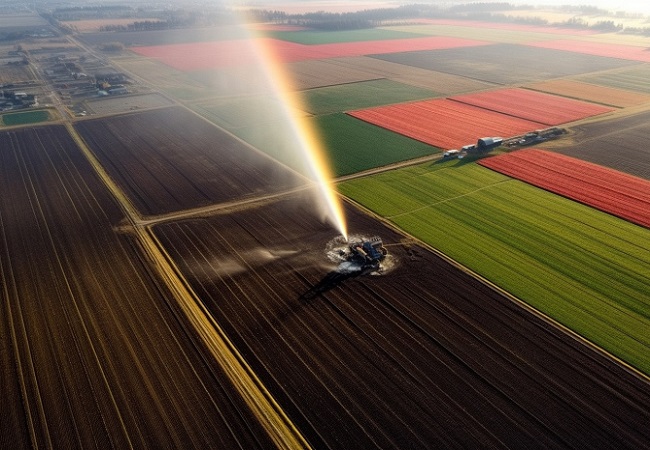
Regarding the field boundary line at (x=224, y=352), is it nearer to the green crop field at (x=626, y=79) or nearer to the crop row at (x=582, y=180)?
the crop row at (x=582, y=180)

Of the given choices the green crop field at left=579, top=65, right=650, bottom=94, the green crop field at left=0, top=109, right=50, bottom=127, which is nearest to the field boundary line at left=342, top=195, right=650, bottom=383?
the green crop field at left=0, top=109, right=50, bottom=127

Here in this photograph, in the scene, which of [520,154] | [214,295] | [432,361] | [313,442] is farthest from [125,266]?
[520,154]

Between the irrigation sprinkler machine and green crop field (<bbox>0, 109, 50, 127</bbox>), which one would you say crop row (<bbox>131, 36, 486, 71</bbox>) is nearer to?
green crop field (<bbox>0, 109, 50, 127</bbox>)

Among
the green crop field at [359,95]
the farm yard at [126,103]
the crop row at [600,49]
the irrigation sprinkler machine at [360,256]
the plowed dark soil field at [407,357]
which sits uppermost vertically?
the crop row at [600,49]

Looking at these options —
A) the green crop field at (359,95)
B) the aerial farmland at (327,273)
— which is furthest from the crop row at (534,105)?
the green crop field at (359,95)

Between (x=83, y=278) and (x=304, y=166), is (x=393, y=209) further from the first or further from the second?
(x=83, y=278)

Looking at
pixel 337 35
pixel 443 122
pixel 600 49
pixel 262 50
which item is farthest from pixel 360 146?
pixel 337 35
